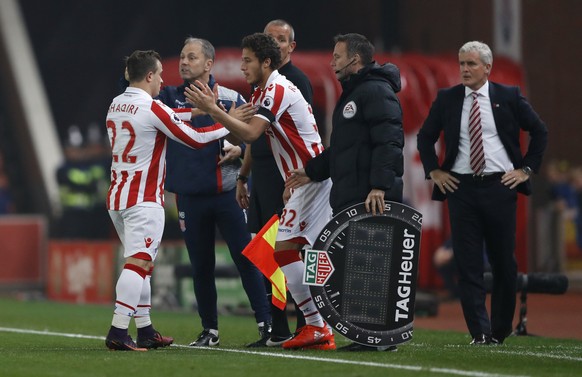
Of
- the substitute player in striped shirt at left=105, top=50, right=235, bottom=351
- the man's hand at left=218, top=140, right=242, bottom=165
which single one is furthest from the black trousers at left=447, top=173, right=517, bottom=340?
the substitute player in striped shirt at left=105, top=50, right=235, bottom=351

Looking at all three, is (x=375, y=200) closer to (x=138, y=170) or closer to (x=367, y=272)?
(x=367, y=272)

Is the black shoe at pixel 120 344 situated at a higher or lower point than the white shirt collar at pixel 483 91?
lower

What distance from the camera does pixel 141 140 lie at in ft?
30.2

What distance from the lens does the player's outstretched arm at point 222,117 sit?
350 inches

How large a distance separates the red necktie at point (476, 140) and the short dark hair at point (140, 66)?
7.77 feet

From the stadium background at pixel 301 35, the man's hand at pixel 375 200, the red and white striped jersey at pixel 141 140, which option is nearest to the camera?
the man's hand at pixel 375 200

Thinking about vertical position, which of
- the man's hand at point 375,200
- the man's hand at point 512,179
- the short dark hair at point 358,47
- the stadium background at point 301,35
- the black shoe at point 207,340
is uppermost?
the stadium background at point 301,35

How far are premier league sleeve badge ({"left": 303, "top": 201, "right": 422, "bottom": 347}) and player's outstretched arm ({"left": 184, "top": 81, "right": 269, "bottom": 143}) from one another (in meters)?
0.78

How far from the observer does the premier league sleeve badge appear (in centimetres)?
888

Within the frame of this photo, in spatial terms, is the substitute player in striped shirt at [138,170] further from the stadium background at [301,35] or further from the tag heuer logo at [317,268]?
the stadium background at [301,35]

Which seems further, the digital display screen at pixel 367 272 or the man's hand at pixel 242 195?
the man's hand at pixel 242 195

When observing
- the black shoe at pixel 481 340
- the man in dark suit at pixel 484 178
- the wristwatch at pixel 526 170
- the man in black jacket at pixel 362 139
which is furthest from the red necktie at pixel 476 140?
the black shoe at pixel 481 340

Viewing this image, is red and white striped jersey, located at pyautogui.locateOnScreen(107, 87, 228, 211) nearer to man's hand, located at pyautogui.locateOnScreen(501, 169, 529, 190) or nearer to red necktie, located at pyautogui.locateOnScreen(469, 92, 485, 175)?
red necktie, located at pyautogui.locateOnScreen(469, 92, 485, 175)

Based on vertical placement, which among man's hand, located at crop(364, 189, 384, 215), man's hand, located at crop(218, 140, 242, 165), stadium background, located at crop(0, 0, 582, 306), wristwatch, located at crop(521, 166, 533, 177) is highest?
stadium background, located at crop(0, 0, 582, 306)
